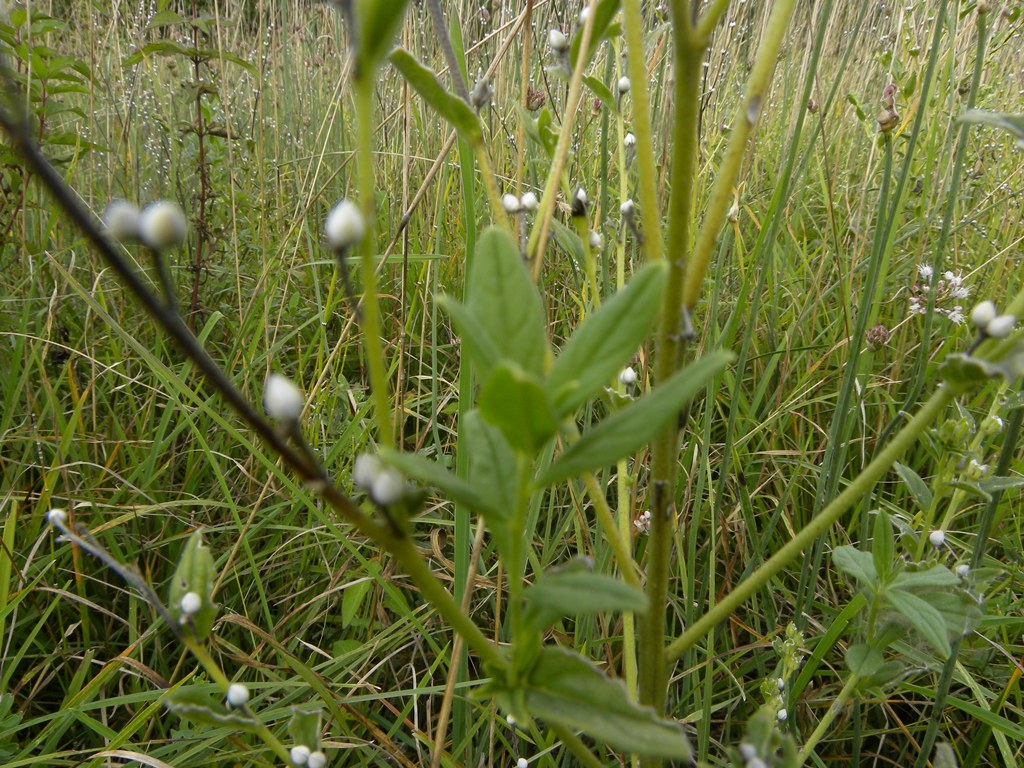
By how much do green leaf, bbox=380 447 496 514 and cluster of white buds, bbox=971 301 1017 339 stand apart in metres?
0.35

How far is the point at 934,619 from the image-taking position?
0.71 m

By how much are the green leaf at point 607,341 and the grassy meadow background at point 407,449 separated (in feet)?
0.40

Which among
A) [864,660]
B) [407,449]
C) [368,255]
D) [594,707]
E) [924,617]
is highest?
[368,255]

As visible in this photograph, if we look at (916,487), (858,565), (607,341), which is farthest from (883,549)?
(607,341)

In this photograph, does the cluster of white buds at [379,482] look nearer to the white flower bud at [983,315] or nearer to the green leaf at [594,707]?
the green leaf at [594,707]

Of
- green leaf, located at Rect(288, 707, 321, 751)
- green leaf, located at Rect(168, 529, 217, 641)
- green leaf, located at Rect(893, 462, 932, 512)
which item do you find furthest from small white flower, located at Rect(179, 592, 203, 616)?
green leaf, located at Rect(893, 462, 932, 512)

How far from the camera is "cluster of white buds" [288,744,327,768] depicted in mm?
590

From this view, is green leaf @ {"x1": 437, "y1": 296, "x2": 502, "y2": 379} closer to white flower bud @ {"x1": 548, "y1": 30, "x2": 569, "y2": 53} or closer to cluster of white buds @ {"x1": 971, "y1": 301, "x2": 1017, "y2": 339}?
cluster of white buds @ {"x1": 971, "y1": 301, "x2": 1017, "y2": 339}

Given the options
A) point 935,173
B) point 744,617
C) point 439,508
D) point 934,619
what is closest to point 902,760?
point 744,617

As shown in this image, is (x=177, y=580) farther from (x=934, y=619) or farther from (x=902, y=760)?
(x=902, y=760)

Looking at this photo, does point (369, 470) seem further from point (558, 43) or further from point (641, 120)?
point (558, 43)

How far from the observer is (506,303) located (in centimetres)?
41

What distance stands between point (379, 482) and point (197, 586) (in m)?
0.25

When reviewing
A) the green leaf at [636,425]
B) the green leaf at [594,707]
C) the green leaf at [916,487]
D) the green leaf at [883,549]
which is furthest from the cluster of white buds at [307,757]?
the green leaf at [916,487]
